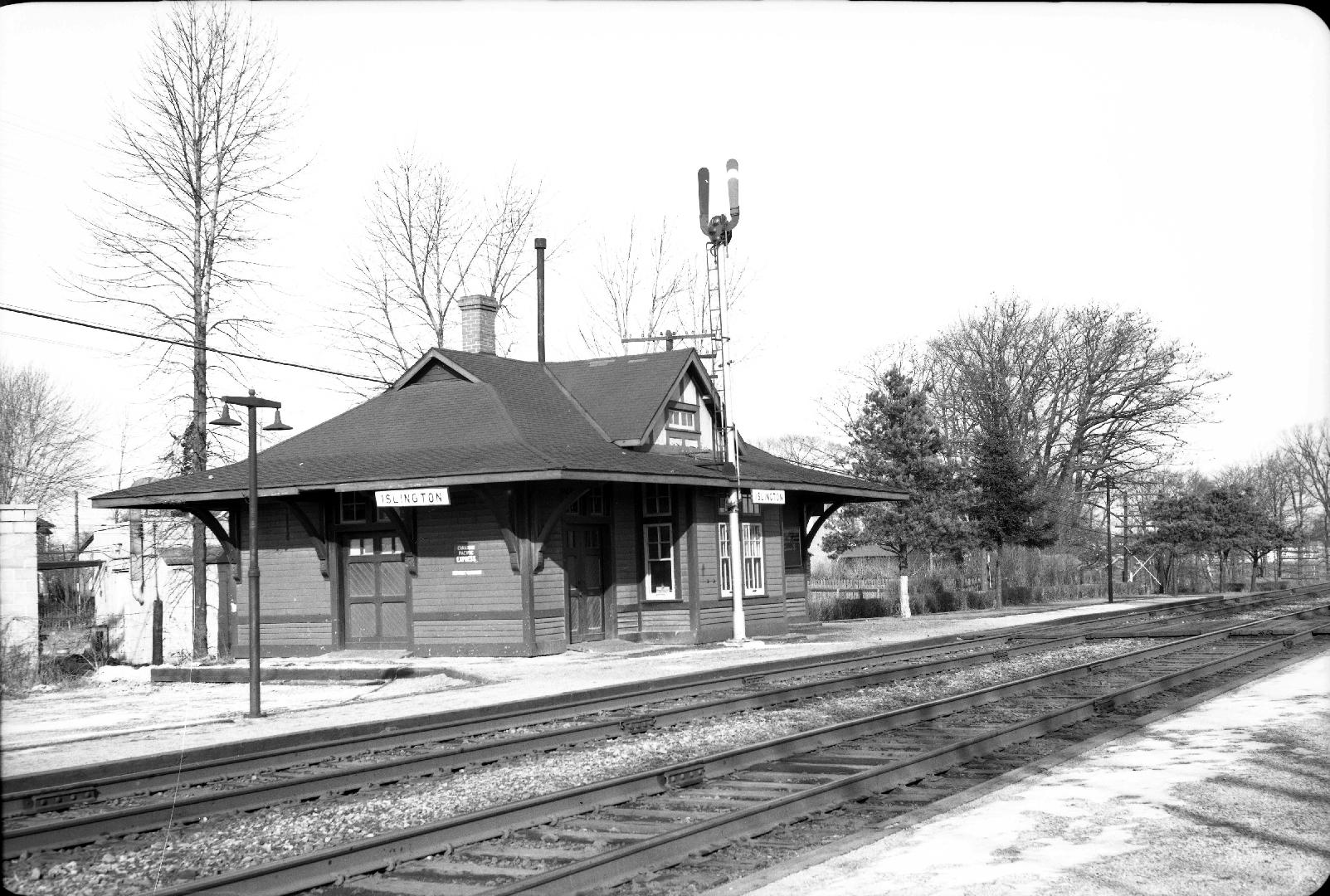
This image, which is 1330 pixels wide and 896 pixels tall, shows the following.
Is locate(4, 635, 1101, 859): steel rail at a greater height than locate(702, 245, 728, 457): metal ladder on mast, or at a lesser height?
A: lesser

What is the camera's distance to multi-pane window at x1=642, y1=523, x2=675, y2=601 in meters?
24.5

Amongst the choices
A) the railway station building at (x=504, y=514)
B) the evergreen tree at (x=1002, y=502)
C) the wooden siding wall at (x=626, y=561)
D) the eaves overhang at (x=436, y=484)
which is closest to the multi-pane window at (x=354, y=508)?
the railway station building at (x=504, y=514)

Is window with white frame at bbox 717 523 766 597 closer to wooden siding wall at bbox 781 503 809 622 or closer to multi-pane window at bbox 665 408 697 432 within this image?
wooden siding wall at bbox 781 503 809 622

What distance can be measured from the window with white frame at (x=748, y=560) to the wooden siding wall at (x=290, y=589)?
25.4 ft

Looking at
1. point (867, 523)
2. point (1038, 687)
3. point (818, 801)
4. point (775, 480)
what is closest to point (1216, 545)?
point (867, 523)

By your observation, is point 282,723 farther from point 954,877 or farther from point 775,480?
point 775,480

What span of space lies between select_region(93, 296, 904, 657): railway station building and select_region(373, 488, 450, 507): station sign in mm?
35

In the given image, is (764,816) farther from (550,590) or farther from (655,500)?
(655,500)

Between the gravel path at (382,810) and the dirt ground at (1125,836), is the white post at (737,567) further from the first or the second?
the dirt ground at (1125,836)

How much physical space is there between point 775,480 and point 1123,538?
37284 millimetres

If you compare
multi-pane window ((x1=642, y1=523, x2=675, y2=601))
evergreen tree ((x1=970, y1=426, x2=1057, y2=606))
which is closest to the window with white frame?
multi-pane window ((x1=642, y1=523, x2=675, y2=601))

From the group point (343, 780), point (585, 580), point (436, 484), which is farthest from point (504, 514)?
point (343, 780)

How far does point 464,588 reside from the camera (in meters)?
22.0

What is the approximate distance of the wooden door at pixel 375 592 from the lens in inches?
891
